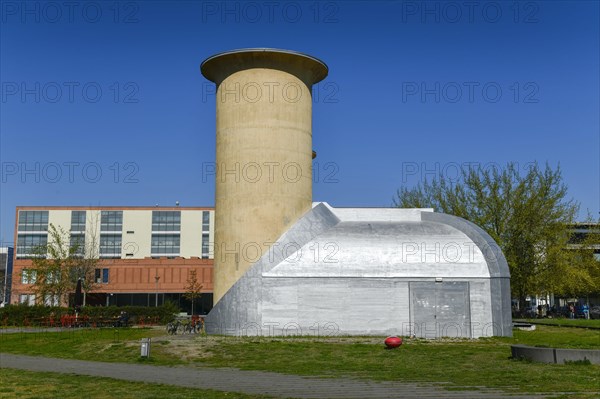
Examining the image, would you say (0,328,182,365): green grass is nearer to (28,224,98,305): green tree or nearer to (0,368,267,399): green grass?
(0,368,267,399): green grass

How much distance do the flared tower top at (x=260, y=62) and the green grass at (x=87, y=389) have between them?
17940 mm

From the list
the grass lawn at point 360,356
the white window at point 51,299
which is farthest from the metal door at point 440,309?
the white window at point 51,299

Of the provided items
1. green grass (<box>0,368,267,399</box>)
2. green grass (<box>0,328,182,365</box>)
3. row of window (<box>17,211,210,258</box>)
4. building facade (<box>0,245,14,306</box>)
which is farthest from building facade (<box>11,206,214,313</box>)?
green grass (<box>0,368,267,399</box>)

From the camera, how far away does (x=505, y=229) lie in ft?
150

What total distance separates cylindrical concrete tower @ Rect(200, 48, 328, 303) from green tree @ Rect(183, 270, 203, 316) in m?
41.4

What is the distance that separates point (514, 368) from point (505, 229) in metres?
30.2

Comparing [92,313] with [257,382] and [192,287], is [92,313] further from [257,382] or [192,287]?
[257,382]

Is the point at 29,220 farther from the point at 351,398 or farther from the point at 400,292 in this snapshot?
the point at 351,398

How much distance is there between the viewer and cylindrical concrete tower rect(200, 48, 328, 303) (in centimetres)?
2902

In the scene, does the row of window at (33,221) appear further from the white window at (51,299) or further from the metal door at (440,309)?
the metal door at (440,309)

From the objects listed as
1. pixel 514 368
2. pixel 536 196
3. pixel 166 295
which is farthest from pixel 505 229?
pixel 166 295

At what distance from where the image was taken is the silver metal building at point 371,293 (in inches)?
1058

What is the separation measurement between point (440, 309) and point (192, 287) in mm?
47007

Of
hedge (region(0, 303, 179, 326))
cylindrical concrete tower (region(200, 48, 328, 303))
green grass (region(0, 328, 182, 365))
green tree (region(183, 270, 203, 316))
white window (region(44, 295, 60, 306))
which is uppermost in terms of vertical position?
cylindrical concrete tower (region(200, 48, 328, 303))
